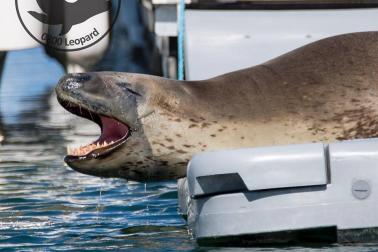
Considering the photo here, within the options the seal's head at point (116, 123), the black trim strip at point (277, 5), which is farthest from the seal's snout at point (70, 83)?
the black trim strip at point (277, 5)

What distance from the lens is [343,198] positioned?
540 cm

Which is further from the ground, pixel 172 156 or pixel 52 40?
→ pixel 172 156

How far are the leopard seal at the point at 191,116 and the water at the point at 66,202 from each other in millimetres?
404

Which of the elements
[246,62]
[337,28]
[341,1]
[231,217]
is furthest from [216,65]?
[231,217]

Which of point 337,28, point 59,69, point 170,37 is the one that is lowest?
point 59,69

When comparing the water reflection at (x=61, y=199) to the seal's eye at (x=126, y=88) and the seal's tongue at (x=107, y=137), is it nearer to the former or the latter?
the seal's tongue at (x=107, y=137)

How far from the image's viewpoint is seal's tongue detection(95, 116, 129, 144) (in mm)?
6219

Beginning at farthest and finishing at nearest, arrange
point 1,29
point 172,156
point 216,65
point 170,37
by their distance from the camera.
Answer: point 1,29 < point 170,37 < point 216,65 < point 172,156

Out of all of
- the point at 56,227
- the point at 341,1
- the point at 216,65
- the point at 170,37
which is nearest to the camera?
the point at 56,227

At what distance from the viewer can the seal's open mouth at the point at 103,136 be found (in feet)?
20.0

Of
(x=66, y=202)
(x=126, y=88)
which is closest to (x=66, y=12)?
(x=66, y=202)

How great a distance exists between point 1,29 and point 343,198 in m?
8.66

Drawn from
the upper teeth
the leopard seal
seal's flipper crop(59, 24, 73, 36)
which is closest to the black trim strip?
the leopard seal

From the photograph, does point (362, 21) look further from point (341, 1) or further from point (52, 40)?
point (52, 40)
